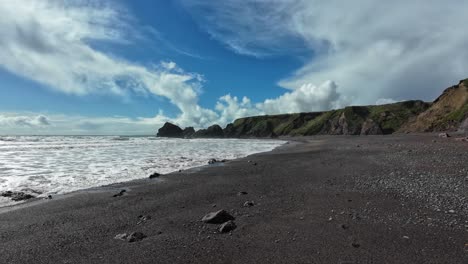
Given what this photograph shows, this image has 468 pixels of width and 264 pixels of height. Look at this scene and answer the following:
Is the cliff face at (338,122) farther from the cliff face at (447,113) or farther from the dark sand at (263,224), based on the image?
the dark sand at (263,224)

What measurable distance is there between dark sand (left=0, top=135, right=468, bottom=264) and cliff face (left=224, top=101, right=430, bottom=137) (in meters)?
112

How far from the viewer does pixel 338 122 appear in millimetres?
138625

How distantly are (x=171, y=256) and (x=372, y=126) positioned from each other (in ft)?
406

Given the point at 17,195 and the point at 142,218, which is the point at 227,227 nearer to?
the point at 142,218

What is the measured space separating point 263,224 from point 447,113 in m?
88.4

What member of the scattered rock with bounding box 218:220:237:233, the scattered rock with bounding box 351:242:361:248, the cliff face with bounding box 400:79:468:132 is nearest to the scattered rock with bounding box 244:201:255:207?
the scattered rock with bounding box 218:220:237:233

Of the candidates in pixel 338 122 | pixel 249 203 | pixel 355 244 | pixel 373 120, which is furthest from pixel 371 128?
pixel 355 244

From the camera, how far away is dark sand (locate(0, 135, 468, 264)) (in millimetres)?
6574

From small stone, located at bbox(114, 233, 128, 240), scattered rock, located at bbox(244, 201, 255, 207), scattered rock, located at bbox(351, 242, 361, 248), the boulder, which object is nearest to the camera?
scattered rock, located at bbox(351, 242, 361, 248)

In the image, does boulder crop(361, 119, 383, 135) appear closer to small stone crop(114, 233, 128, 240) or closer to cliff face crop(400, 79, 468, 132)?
cliff face crop(400, 79, 468, 132)

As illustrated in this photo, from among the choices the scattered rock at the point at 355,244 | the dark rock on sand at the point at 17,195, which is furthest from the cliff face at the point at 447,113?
the dark rock on sand at the point at 17,195

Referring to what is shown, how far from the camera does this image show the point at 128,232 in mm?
8211

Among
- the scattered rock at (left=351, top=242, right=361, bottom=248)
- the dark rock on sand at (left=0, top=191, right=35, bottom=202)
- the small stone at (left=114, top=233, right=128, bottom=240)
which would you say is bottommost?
the scattered rock at (left=351, top=242, right=361, bottom=248)

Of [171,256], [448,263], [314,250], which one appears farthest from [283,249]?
[448,263]
